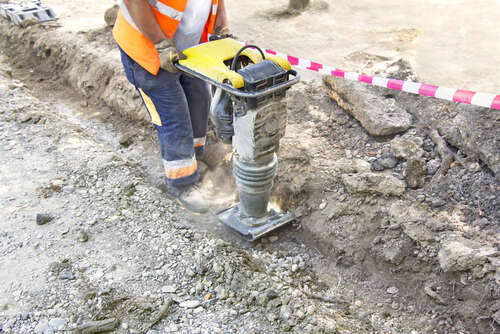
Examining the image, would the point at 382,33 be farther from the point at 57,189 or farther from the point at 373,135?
the point at 57,189

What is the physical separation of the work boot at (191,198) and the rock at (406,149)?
1.60 metres

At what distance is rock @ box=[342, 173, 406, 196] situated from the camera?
9.27 ft

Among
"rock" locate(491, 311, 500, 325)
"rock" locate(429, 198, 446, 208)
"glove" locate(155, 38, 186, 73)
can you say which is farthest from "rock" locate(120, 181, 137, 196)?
"rock" locate(491, 311, 500, 325)

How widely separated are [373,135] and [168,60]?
173cm

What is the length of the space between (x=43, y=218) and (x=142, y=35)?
1.47m

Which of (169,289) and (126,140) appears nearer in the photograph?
(169,289)

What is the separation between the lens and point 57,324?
2.16 meters

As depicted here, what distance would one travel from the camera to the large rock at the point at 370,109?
3.21 metres

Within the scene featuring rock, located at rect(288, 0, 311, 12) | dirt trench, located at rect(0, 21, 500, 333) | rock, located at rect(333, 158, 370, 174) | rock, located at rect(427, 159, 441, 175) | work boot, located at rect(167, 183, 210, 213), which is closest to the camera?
dirt trench, located at rect(0, 21, 500, 333)

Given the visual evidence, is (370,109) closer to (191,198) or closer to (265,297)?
(191,198)

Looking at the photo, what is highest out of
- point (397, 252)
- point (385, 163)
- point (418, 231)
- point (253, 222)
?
point (385, 163)

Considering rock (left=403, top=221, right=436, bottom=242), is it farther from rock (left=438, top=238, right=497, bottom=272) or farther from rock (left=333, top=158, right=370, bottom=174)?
rock (left=333, top=158, right=370, bottom=174)

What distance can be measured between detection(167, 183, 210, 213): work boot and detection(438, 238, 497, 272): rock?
1.86 m

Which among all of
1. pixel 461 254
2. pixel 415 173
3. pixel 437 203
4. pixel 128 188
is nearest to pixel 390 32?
pixel 415 173
